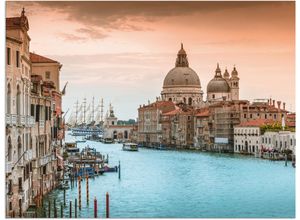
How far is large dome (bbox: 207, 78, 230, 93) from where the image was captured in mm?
34469

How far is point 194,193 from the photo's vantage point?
32.3 ft

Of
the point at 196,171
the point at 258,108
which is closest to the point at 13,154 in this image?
the point at 196,171

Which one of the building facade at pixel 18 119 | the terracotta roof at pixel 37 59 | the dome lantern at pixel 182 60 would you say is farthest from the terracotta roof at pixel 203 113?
the building facade at pixel 18 119

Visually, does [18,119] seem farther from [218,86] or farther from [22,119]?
[218,86]

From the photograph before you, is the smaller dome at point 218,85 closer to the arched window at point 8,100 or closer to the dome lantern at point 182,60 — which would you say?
the dome lantern at point 182,60

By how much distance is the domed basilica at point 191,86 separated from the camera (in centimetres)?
3453

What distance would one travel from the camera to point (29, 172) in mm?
7262

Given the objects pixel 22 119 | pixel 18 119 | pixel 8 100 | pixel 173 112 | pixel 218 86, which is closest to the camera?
pixel 8 100

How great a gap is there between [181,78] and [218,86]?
6.65 ft

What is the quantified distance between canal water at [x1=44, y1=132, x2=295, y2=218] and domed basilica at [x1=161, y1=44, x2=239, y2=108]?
65.4 feet

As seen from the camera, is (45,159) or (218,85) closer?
(45,159)

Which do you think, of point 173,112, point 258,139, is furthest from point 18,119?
point 173,112

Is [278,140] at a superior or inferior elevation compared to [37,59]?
inferior

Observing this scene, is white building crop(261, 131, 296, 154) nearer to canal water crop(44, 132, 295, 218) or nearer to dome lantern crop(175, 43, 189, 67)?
canal water crop(44, 132, 295, 218)
